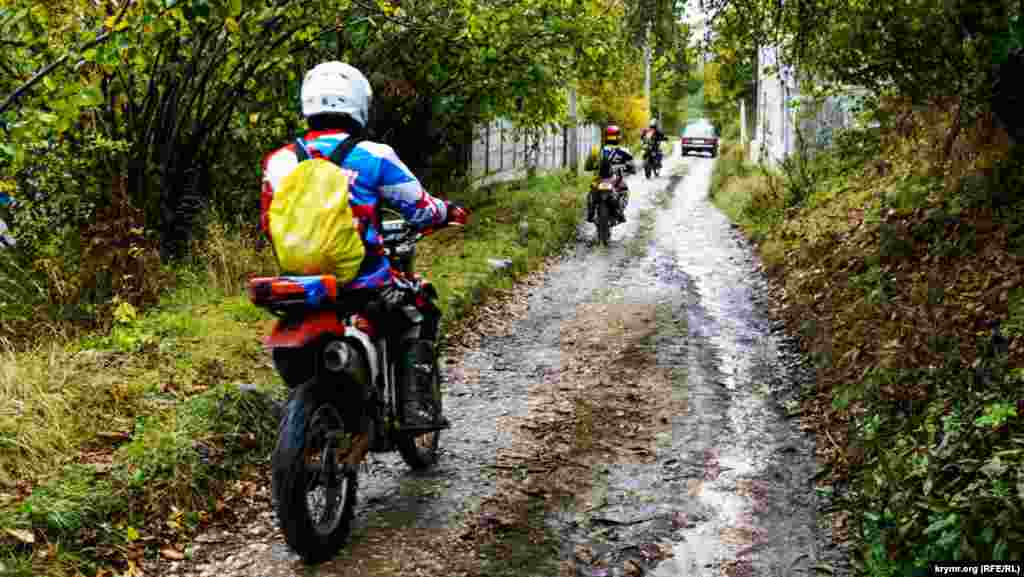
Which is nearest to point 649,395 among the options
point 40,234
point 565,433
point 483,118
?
point 565,433

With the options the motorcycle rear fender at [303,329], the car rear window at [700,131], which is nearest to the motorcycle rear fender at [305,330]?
Result: the motorcycle rear fender at [303,329]

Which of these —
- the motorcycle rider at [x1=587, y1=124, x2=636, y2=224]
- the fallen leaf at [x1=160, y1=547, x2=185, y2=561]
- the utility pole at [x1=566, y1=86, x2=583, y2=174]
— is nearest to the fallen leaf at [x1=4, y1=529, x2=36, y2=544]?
the fallen leaf at [x1=160, y1=547, x2=185, y2=561]

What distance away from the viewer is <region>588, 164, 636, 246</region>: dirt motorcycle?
1434 centimetres

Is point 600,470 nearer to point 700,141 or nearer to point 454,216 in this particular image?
point 454,216

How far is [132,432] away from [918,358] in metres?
4.65

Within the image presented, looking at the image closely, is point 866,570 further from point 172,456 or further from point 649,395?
point 172,456

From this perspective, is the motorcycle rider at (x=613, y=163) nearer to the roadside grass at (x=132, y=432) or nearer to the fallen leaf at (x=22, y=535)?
the roadside grass at (x=132, y=432)

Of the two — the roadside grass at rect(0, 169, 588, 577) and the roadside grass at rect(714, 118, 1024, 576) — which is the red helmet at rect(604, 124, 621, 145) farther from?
the roadside grass at rect(0, 169, 588, 577)

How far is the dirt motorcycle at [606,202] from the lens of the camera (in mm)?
14336

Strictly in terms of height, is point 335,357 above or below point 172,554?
above

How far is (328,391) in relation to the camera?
3986mm

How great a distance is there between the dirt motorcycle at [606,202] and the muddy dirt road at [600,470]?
16.0 ft

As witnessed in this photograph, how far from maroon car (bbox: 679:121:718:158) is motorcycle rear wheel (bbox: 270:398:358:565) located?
41.0m

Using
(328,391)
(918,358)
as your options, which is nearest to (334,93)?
(328,391)
